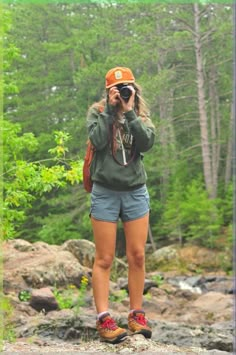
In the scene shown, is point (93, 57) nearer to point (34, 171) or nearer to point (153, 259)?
point (153, 259)

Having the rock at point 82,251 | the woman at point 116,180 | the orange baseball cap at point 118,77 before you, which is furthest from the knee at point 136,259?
the rock at point 82,251

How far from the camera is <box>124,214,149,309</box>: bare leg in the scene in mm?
2861

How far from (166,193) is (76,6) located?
6.47 meters

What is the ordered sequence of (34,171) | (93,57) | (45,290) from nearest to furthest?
(34,171), (45,290), (93,57)

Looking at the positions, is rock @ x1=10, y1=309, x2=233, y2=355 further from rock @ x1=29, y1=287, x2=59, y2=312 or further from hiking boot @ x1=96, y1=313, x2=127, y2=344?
rock @ x1=29, y1=287, x2=59, y2=312

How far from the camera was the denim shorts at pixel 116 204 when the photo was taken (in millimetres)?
2824

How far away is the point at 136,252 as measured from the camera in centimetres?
288

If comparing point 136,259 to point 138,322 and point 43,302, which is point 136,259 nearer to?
point 138,322

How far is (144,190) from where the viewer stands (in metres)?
2.90

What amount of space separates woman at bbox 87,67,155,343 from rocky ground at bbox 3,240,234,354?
0.31 meters

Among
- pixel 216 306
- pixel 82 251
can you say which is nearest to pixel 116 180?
pixel 216 306

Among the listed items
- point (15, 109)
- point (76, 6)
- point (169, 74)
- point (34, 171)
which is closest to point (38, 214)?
point (15, 109)

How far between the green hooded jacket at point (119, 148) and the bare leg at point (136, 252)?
0.52ft

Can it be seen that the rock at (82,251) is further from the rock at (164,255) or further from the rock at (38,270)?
the rock at (164,255)
